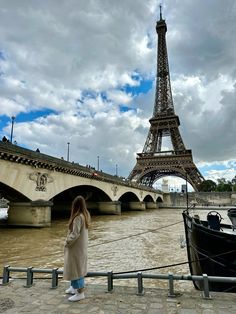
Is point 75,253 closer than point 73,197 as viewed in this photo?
Yes

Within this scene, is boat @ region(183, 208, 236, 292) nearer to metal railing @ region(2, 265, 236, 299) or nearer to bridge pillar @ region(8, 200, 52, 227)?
metal railing @ region(2, 265, 236, 299)

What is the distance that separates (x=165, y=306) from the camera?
409 cm

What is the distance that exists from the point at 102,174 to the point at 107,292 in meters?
27.9

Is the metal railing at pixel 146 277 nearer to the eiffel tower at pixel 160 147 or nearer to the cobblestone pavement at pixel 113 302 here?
the cobblestone pavement at pixel 113 302

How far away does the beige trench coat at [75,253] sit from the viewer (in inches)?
177

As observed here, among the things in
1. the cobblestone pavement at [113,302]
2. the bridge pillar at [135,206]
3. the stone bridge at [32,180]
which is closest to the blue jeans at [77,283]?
the cobblestone pavement at [113,302]

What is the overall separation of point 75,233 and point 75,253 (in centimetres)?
35

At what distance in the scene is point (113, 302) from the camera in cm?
429

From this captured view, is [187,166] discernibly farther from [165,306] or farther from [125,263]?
[165,306]

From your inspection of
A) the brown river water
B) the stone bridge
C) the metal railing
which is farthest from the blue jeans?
the stone bridge

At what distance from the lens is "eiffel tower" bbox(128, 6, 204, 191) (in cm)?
6911

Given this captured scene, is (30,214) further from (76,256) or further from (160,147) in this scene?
(160,147)

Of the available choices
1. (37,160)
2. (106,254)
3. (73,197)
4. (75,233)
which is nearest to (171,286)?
(75,233)

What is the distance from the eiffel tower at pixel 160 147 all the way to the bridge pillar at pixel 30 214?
51.7 m
